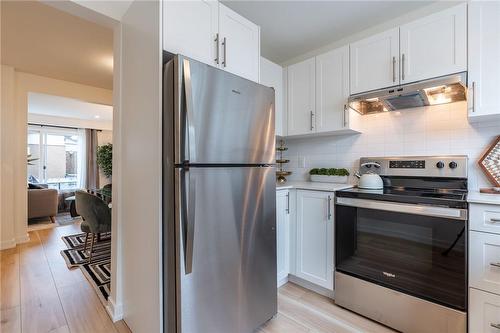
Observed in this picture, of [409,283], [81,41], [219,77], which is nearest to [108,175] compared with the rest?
[81,41]

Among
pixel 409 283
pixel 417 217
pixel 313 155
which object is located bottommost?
pixel 409 283

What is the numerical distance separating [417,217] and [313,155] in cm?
128

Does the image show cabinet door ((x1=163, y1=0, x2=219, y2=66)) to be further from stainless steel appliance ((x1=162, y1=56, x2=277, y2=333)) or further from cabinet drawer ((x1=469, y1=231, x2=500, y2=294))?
cabinet drawer ((x1=469, y1=231, x2=500, y2=294))

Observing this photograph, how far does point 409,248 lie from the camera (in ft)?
5.28

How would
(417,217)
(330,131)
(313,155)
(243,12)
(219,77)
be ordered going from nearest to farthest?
1. (219,77)
2. (417,217)
3. (243,12)
4. (330,131)
5. (313,155)

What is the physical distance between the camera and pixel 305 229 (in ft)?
6.86

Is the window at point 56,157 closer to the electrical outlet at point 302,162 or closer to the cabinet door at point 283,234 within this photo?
the electrical outlet at point 302,162

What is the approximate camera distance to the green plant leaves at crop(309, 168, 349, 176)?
2.36m

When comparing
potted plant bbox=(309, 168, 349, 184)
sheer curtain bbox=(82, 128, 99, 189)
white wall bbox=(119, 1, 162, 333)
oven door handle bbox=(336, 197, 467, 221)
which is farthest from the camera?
sheer curtain bbox=(82, 128, 99, 189)

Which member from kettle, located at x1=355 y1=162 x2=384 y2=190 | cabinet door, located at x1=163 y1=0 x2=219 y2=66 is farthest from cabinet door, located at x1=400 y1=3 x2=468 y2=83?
cabinet door, located at x1=163 y1=0 x2=219 y2=66

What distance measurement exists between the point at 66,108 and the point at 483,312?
7.01 metres

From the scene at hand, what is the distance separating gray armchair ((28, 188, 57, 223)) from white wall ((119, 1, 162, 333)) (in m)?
3.88

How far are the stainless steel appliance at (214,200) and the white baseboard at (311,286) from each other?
2.20ft

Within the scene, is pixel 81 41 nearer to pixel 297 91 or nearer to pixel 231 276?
pixel 297 91
